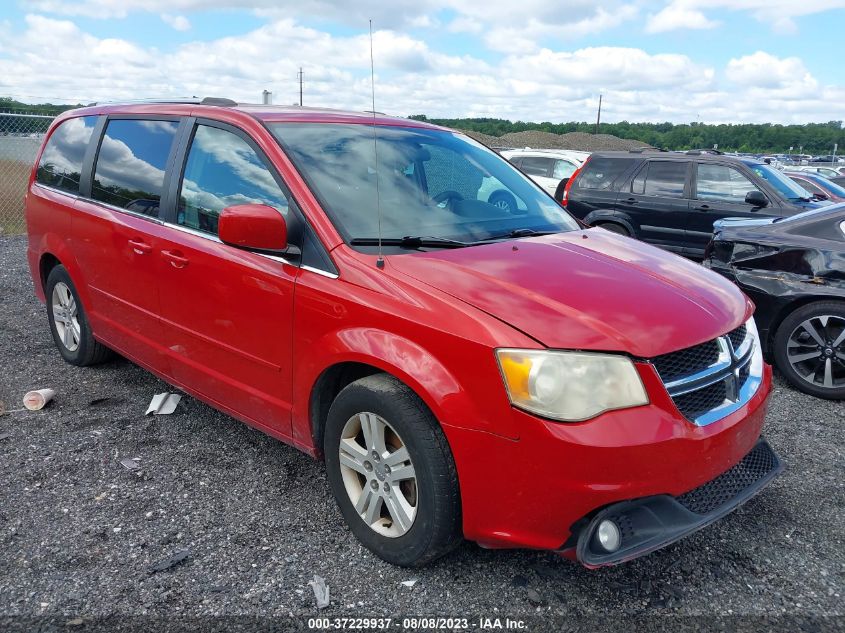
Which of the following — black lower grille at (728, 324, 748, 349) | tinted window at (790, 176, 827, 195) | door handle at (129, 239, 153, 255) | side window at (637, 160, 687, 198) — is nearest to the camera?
black lower grille at (728, 324, 748, 349)

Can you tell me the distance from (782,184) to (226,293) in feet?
26.6

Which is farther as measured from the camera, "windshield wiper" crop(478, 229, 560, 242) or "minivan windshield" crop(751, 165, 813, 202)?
"minivan windshield" crop(751, 165, 813, 202)

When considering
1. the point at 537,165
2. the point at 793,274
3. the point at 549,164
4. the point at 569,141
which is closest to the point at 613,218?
the point at 549,164

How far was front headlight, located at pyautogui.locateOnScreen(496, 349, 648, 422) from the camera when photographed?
92.0 inches

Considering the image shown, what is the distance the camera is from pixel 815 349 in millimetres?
4941

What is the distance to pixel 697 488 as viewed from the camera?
2566 mm

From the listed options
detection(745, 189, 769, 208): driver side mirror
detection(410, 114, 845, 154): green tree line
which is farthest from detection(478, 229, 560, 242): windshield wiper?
detection(410, 114, 845, 154): green tree line

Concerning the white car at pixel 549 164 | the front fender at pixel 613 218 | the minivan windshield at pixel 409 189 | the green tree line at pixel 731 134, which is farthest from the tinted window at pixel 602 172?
the green tree line at pixel 731 134

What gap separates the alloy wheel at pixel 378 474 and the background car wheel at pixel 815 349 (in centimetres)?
358

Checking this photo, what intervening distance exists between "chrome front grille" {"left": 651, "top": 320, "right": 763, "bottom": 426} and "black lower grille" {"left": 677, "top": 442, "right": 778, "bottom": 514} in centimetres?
26

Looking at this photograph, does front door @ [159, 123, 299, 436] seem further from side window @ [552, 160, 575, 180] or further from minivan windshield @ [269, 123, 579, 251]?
side window @ [552, 160, 575, 180]

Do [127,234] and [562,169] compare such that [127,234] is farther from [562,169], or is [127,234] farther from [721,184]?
[562,169]

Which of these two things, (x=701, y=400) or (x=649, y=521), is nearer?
(x=649, y=521)

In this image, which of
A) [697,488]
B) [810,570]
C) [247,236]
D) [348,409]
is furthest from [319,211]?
[810,570]
